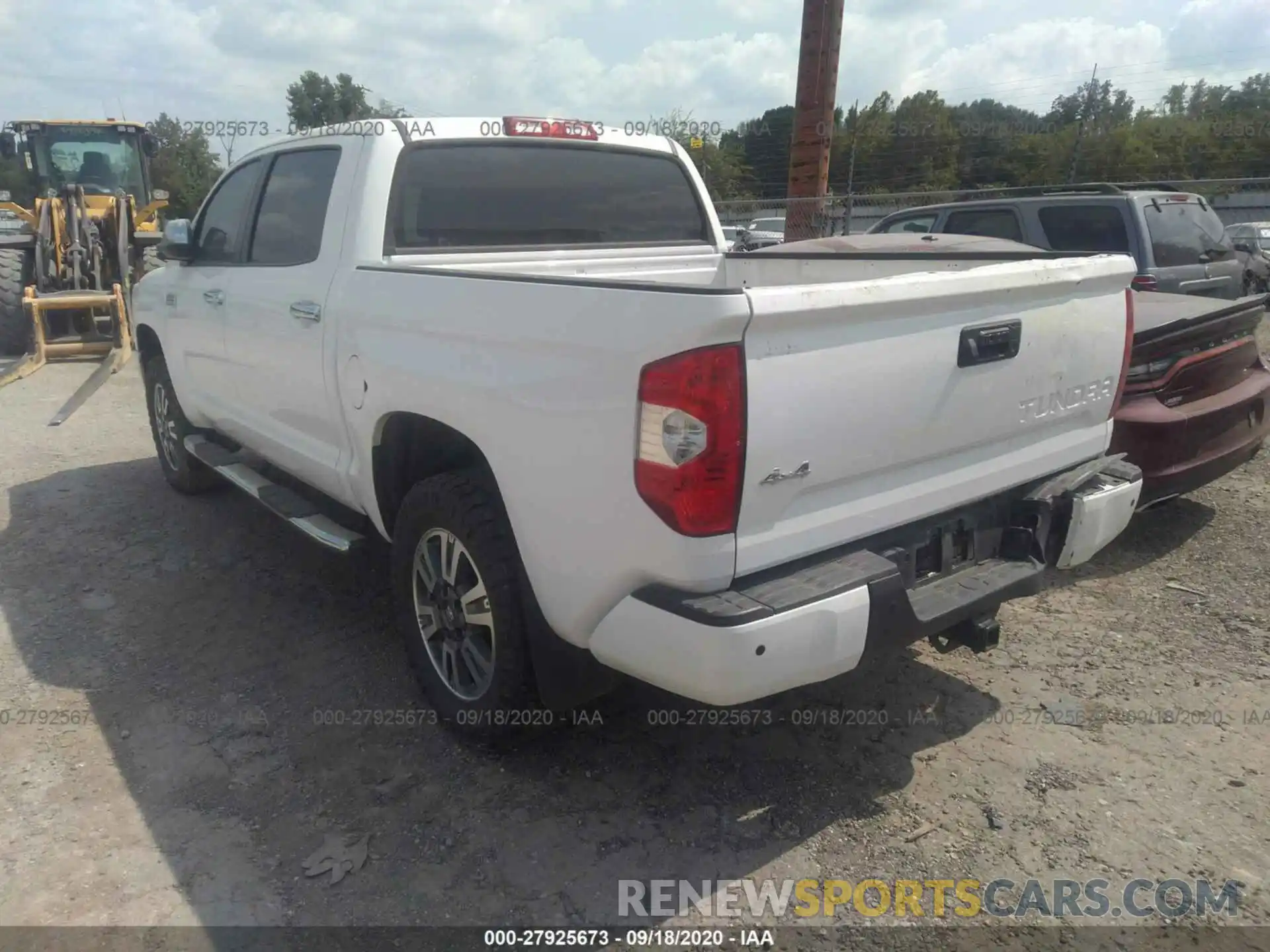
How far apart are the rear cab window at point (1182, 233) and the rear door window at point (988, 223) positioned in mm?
1025

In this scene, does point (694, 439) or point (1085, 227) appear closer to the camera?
point (694, 439)

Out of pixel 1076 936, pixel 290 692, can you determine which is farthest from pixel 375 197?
pixel 1076 936

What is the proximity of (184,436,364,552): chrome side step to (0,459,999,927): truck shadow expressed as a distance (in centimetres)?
54

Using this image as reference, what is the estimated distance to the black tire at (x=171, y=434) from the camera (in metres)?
5.62

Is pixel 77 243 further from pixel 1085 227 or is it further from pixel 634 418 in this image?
pixel 634 418

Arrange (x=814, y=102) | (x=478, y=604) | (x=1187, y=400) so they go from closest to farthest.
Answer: (x=478, y=604)
(x=1187, y=400)
(x=814, y=102)

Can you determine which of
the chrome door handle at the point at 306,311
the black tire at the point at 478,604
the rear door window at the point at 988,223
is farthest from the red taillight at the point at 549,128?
the rear door window at the point at 988,223

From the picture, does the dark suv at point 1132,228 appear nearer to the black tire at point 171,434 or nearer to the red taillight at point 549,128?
the red taillight at point 549,128

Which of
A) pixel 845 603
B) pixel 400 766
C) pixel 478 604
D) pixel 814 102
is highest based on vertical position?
pixel 814 102

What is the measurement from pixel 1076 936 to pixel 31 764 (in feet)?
10.6

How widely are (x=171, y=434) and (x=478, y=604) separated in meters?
3.83

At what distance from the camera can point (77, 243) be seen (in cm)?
1120

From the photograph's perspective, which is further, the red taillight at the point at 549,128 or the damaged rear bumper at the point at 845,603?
the red taillight at the point at 549,128

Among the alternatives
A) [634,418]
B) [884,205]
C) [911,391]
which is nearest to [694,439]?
[634,418]
